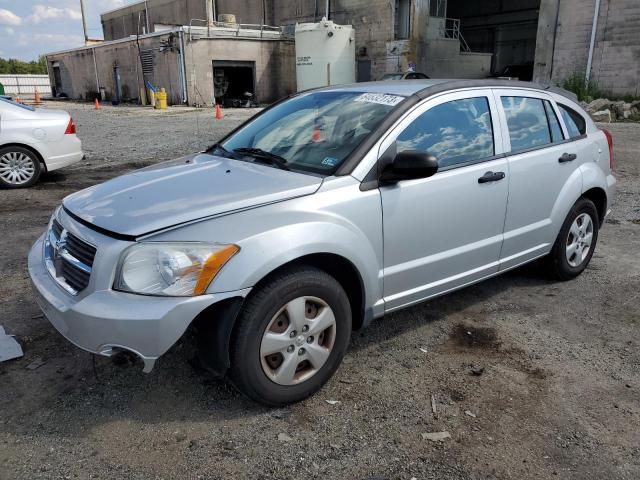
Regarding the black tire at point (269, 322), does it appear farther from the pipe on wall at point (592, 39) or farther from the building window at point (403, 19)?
the building window at point (403, 19)

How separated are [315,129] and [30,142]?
21.4 feet

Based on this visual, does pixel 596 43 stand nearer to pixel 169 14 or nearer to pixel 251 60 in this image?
pixel 251 60

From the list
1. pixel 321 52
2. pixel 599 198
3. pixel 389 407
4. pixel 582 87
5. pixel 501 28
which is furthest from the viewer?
pixel 501 28

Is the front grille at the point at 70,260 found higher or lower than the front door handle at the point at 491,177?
lower

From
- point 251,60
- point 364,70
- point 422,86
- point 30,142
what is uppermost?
point 251,60

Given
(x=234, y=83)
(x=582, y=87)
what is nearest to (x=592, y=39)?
(x=582, y=87)

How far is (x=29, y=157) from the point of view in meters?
8.52

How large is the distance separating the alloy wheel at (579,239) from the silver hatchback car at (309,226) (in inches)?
9.8

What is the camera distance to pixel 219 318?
2691 millimetres

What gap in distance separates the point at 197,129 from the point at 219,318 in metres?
14.8

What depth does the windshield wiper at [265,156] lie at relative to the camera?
345 centimetres

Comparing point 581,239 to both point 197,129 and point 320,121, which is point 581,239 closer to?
point 320,121

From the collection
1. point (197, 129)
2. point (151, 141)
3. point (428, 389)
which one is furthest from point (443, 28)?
point (428, 389)

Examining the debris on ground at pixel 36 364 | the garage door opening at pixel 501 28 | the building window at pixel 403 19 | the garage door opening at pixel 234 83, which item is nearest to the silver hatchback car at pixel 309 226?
the debris on ground at pixel 36 364
